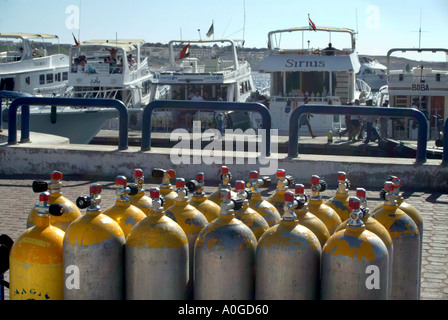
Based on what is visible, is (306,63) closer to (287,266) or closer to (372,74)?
(287,266)

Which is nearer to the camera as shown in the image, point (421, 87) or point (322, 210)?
point (322, 210)

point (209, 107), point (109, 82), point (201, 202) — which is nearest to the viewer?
point (201, 202)

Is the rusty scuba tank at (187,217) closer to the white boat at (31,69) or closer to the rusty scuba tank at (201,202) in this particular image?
the rusty scuba tank at (201,202)

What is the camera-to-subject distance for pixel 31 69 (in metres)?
28.7

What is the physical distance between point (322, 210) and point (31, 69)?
2634 centimetres

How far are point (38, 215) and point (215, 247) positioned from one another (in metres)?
1.03

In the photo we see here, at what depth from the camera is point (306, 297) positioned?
3.46 metres

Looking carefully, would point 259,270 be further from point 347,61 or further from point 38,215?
point 347,61

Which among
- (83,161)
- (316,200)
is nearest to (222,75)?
(83,161)

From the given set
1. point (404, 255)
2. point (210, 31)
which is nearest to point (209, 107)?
point (404, 255)

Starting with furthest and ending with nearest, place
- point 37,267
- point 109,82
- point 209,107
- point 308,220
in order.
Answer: point 109,82
point 209,107
point 308,220
point 37,267

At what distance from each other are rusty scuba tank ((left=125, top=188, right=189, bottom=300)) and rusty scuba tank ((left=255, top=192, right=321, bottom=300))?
43 centimetres

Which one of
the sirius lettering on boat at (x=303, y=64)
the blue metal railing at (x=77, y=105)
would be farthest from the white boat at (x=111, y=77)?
the blue metal railing at (x=77, y=105)

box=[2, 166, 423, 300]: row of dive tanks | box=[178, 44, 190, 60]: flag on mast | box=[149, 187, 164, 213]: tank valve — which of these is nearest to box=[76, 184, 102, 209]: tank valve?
box=[2, 166, 423, 300]: row of dive tanks
